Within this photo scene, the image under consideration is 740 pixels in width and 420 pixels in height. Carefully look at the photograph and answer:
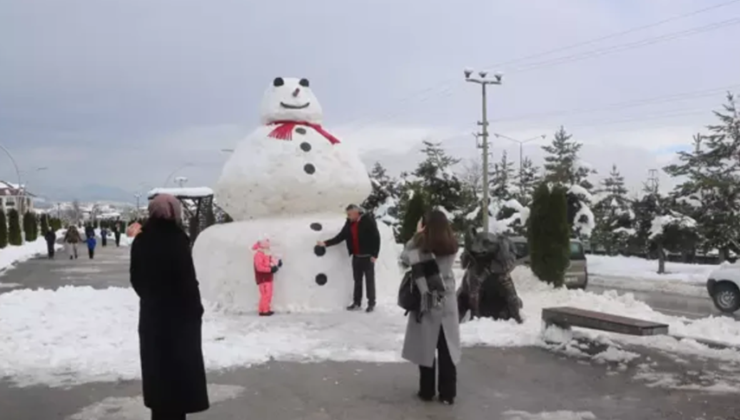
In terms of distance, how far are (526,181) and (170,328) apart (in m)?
34.9

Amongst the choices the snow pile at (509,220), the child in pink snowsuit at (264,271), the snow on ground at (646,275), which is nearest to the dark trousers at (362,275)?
the child in pink snowsuit at (264,271)

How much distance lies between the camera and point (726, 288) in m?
15.1

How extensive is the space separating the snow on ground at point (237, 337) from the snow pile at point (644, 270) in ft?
42.5

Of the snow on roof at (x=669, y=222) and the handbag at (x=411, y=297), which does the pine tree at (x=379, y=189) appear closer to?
the snow on roof at (x=669, y=222)

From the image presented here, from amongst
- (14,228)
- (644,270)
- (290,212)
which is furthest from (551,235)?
(14,228)

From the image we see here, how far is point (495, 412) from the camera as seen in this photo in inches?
238

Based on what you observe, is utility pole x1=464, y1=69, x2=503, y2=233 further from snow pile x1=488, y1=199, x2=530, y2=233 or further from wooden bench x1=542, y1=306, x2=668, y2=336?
wooden bench x1=542, y1=306, x2=668, y2=336

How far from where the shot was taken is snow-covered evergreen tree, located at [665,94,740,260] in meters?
23.3

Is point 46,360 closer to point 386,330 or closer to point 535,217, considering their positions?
point 386,330

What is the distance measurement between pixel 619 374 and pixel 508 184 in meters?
30.0

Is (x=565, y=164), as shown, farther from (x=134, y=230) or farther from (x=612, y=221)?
(x=134, y=230)

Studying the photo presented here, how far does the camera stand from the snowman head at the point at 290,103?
1258cm

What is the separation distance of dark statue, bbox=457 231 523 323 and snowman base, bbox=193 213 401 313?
2.01m

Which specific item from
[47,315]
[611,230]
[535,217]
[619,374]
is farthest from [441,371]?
[611,230]
